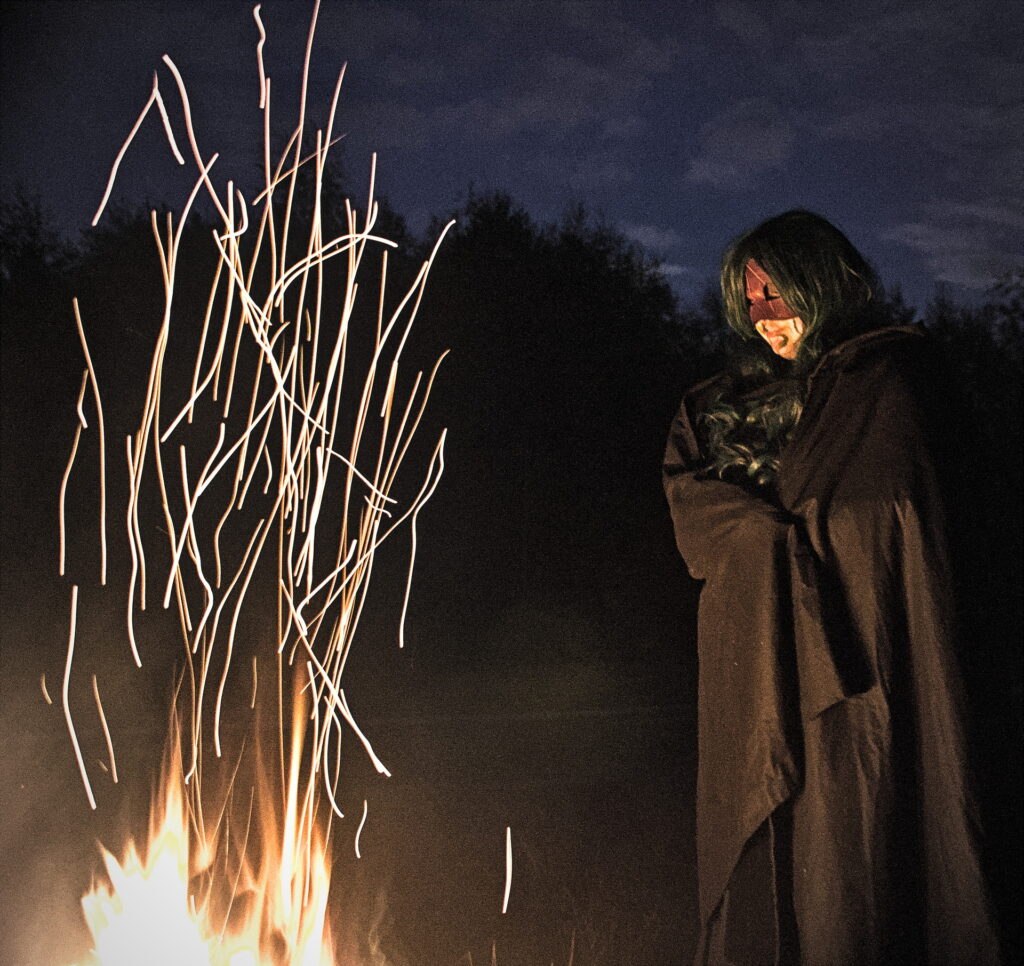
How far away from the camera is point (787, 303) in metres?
2.88

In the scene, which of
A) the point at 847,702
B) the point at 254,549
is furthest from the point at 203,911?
the point at 254,549

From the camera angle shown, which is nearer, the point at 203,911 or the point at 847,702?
the point at 847,702

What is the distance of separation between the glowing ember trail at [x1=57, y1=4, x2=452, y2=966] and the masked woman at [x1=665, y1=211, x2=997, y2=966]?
3.24 feet

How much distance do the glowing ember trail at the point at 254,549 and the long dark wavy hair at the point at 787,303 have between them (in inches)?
39.9

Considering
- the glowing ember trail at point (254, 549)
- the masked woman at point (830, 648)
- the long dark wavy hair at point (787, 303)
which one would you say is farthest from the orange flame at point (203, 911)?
the long dark wavy hair at point (787, 303)

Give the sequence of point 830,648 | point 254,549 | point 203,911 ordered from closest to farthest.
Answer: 1. point 830,648
2. point 203,911
3. point 254,549

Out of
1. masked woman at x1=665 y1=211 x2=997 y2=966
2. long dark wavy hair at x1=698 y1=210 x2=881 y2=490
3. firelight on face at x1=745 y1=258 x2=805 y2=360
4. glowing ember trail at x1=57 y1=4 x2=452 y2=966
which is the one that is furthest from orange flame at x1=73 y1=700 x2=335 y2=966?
firelight on face at x1=745 y1=258 x2=805 y2=360

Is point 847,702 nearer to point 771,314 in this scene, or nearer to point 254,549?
→ point 771,314

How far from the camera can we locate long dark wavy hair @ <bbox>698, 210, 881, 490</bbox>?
2.85m

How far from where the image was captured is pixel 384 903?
418 centimetres

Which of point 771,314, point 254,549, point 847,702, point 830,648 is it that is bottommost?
point 847,702

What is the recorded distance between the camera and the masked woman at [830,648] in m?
2.46

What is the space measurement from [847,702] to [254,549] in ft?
30.7

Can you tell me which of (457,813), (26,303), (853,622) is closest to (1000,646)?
(853,622)
